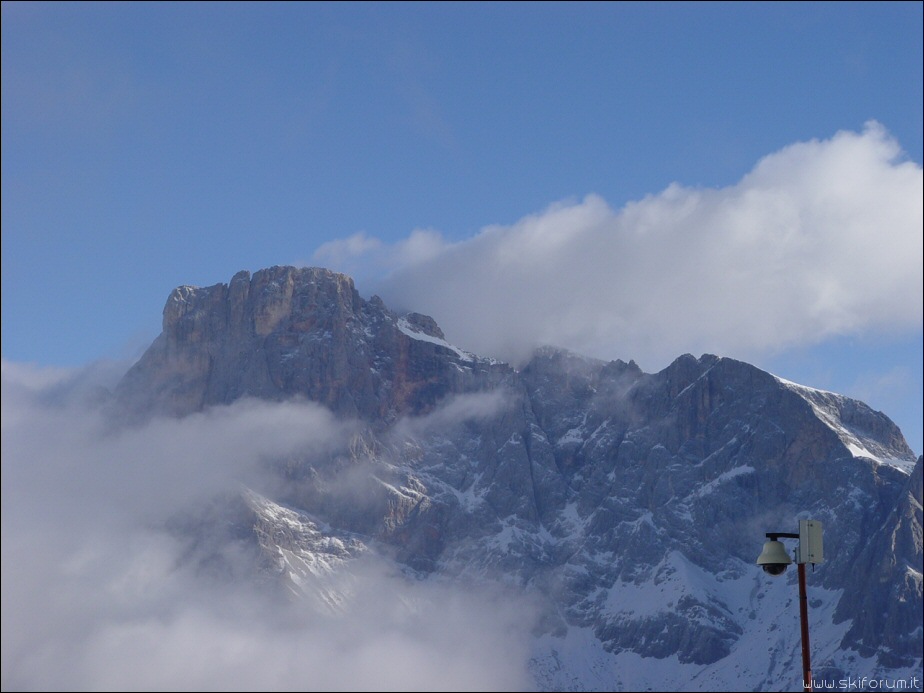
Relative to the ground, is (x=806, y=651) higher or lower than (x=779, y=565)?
lower

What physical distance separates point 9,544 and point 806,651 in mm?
155463

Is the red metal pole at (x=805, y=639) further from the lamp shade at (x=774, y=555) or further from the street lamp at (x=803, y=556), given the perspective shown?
the lamp shade at (x=774, y=555)

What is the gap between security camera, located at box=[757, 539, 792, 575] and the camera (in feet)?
109

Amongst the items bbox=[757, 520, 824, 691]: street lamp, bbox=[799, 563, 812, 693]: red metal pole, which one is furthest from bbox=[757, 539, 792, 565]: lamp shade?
bbox=[799, 563, 812, 693]: red metal pole

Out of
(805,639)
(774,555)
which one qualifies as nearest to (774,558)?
(774,555)

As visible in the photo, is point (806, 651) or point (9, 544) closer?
point (806, 651)

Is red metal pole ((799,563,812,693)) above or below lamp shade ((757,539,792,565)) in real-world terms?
below

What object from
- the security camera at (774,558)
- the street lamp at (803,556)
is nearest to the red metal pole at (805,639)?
the street lamp at (803,556)

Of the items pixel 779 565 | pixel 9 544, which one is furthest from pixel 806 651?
pixel 9 544

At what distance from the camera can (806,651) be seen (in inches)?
1283

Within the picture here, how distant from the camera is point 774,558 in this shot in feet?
110

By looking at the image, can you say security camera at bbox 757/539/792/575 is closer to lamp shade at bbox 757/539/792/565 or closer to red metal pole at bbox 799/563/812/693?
lamp shade at bbox 757/539/792/565

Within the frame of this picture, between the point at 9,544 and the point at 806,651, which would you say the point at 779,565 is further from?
the point at 9,544

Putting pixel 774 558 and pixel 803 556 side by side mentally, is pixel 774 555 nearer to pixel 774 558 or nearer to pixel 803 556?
pixel 774 558
